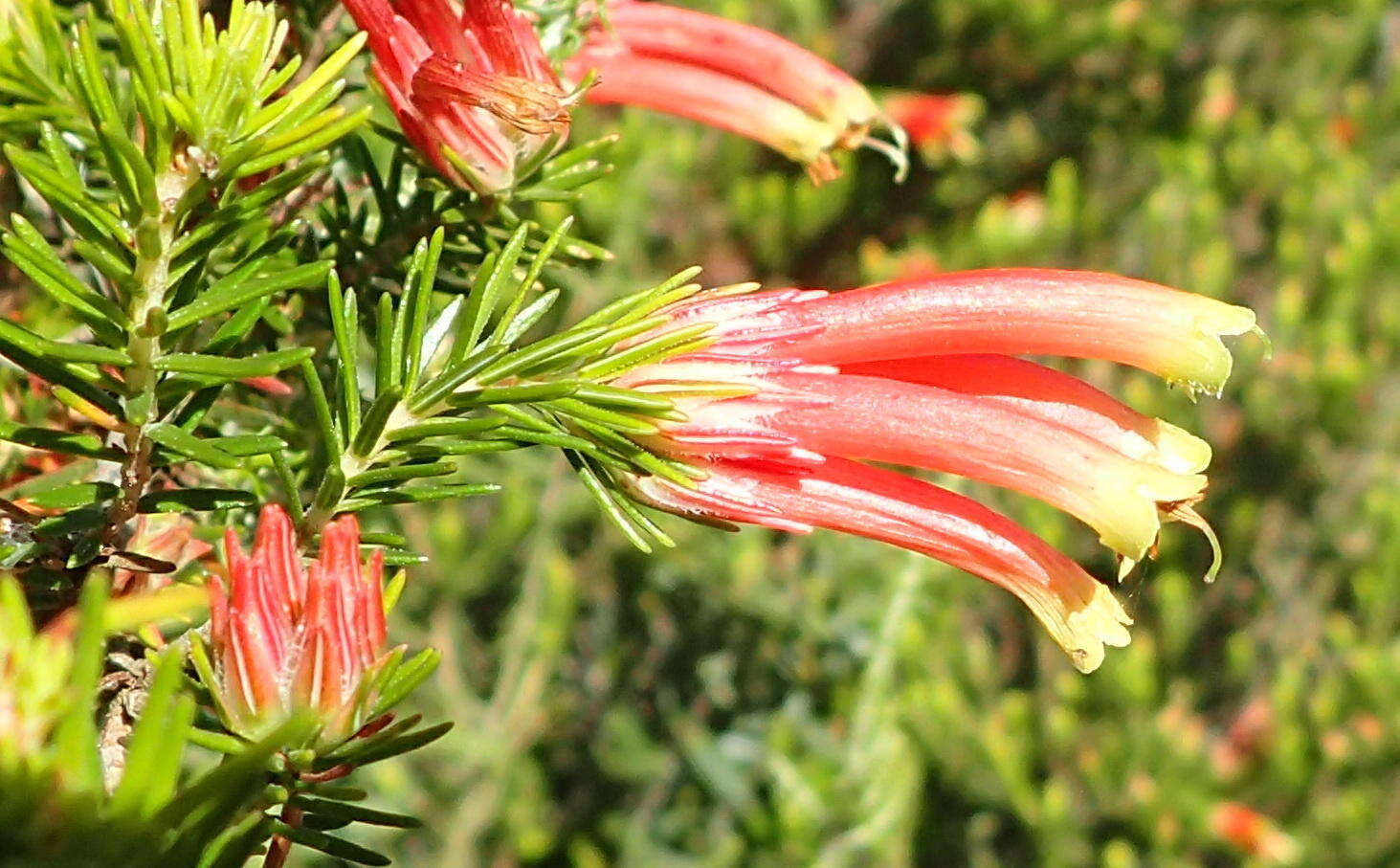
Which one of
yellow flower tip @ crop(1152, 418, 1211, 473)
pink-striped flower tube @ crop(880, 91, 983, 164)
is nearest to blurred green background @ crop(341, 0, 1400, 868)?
pink-striped flower tube @ crop(880, 91, 983, 164)

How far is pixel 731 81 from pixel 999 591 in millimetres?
1099

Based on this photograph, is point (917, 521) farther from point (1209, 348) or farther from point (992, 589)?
point (992, 589)

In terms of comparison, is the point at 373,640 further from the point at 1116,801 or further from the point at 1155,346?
the point at 1116,801

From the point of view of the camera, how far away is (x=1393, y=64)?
1.75 metres

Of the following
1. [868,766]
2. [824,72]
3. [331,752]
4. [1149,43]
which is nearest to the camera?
[331,752]

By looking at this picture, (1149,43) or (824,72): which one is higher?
(1149,43)

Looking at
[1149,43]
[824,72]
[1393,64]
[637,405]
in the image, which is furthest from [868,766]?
[1393,64]

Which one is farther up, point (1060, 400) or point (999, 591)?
point (999, 591)

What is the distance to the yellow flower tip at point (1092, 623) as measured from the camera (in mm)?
334

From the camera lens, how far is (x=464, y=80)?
1.03 feet

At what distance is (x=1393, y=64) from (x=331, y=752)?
1854 mm

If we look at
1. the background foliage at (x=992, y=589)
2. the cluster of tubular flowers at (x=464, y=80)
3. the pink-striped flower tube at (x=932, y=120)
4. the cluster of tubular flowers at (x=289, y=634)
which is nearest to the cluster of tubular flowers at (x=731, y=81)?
the cluster of tubular flowers at (x=464, y=80)

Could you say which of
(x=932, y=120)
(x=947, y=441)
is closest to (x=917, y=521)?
(x=947, y=441)

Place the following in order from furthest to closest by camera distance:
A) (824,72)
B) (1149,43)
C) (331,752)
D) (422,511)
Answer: (1149,43) → (422,511) → (824,72) → (331,752)
